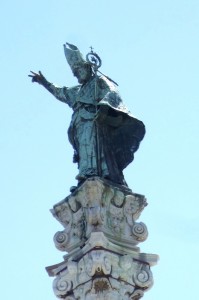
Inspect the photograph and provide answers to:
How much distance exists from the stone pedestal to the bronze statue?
58cm

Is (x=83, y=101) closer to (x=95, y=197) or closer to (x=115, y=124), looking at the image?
(x=115, y=124)

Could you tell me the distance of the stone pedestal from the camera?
20.3 meters

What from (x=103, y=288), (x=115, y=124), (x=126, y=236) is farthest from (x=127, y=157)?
(x=103, y=288)

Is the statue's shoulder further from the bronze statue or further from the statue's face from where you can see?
the statue's face

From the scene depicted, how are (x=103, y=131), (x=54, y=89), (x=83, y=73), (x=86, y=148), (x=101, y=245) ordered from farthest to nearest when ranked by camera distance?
(x=54, y=89), (x=83, y=73), (x=103, y=131), (x=86, y=148), (x=101, y=245)

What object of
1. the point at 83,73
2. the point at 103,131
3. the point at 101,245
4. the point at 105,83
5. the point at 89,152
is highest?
the point at 83,73

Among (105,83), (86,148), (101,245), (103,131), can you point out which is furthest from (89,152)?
(101,245)

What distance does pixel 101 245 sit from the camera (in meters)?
20.5

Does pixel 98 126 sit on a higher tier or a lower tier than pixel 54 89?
lower

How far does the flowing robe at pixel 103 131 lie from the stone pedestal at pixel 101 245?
0.68 meters

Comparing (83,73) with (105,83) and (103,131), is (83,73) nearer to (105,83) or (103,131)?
(105,83)

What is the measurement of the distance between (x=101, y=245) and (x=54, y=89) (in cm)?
485

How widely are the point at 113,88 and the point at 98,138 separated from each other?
3.86 ft

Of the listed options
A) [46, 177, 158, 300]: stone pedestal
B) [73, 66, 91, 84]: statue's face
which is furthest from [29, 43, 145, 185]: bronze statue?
[46, 177, 158, 300]: stone pedestal
